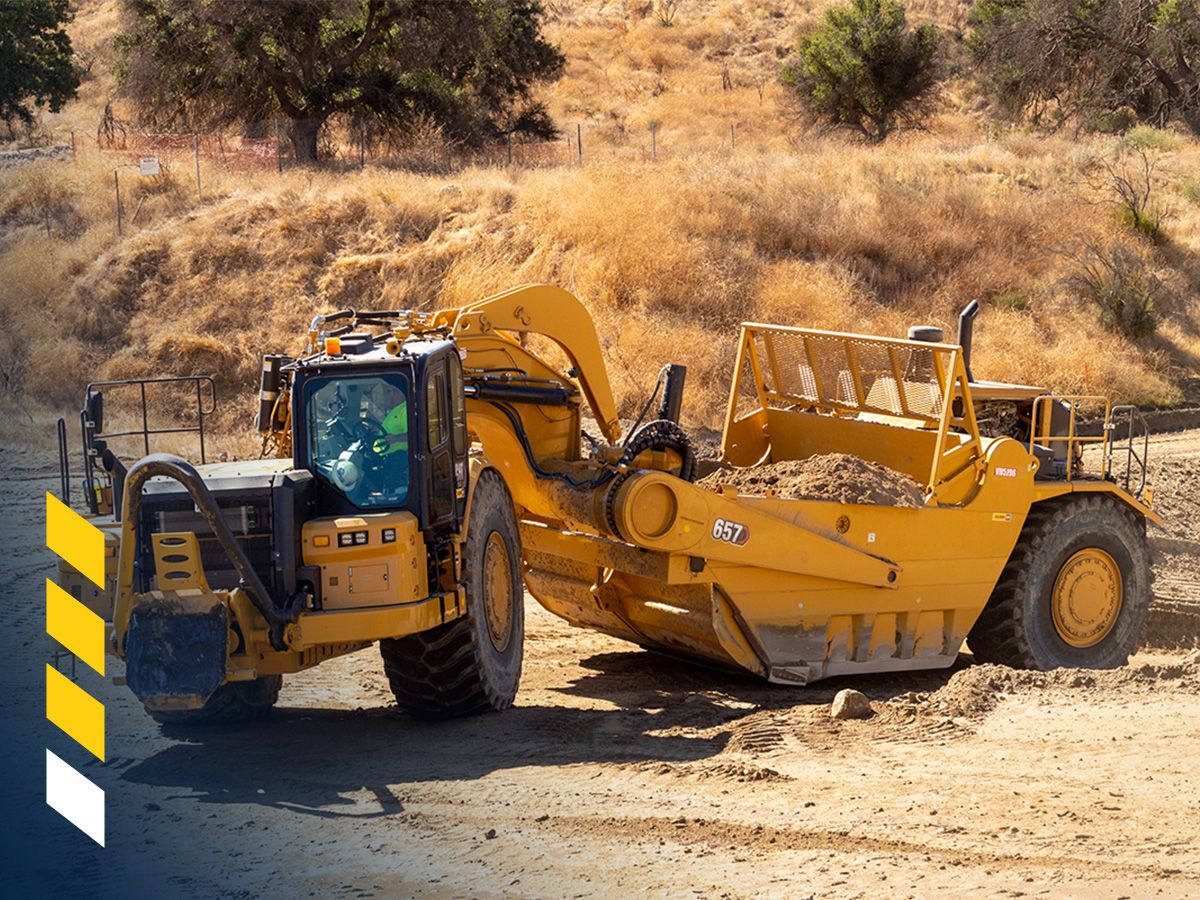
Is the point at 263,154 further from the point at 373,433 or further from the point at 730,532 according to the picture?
the point at 373,433

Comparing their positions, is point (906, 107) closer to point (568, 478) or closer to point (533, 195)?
point (533, 195)

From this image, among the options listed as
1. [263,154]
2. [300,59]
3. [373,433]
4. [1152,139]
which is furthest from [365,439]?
[1152,139]

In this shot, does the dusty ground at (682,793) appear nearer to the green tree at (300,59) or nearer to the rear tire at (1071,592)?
the rear tire at (1071,592)

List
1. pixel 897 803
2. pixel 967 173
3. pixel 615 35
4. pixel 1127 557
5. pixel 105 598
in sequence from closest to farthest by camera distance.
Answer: pixel 897 803, pixel 105 598, pixel 1127 557, pixel 967 173, pixel 615 35

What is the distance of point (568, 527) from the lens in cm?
1091

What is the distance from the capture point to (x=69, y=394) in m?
23.3

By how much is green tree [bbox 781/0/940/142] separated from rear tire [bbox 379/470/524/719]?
33.8 meters

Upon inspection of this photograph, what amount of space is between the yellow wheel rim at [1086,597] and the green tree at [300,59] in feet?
78.3

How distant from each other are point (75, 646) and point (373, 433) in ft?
7.71

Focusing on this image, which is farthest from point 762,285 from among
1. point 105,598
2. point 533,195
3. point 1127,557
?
point 105,598

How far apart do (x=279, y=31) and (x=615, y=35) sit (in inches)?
1044

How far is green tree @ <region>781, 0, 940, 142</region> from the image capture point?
136ft

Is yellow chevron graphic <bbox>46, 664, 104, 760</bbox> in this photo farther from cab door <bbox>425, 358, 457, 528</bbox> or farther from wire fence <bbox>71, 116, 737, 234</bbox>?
wire fence <bbox>71, 116, 737, 234</bbox>

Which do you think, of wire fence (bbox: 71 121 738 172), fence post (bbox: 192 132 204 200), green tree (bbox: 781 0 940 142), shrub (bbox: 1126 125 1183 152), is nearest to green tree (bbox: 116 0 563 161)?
wire fence (bbox: 71 121 738 172)
